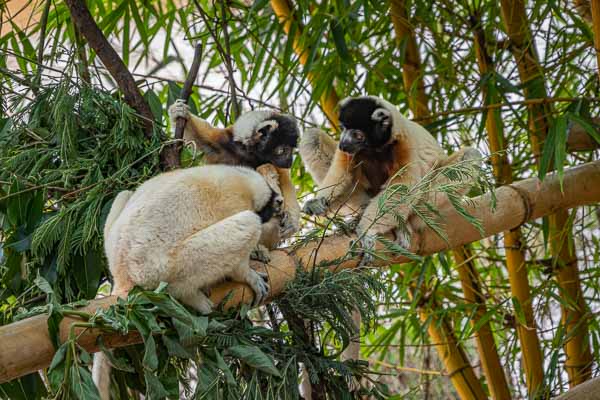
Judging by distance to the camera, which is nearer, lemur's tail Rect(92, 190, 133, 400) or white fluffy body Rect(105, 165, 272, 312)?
white fluffy body Rect(105, 165, 272, 312)

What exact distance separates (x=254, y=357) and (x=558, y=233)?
2.11 m

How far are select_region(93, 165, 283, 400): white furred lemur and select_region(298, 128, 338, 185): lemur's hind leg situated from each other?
1.15 metres

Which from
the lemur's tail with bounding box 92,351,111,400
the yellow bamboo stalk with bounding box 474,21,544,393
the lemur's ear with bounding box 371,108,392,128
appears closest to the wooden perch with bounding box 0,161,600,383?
the lemur's tail with bounding box 92,351,111,400

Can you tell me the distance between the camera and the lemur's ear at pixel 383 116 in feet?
11.2

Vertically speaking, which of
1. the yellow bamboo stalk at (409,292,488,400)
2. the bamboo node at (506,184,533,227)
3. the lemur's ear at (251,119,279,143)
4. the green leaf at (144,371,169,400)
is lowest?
the yellow bamboo stalk at (409,292,488,400)

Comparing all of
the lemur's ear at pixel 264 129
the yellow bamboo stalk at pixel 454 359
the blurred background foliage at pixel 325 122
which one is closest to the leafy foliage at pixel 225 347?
the blurred background foliage at pixel 325 122

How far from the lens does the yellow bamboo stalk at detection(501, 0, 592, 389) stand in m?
3.87

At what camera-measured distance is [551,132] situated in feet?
10.8

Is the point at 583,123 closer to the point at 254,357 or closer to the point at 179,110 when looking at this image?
the point at 179,110

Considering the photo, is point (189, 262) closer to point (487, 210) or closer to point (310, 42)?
point (487, 210)

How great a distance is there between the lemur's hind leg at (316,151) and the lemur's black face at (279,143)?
1.31 feet

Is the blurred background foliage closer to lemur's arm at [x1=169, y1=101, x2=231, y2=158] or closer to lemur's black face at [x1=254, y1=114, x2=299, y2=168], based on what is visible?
lemur's arm at [x1=169, y1=101, x2=231, y2=158]

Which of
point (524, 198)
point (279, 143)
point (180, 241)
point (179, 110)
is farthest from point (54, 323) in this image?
point (524, 198)

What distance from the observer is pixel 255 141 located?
3336mm
